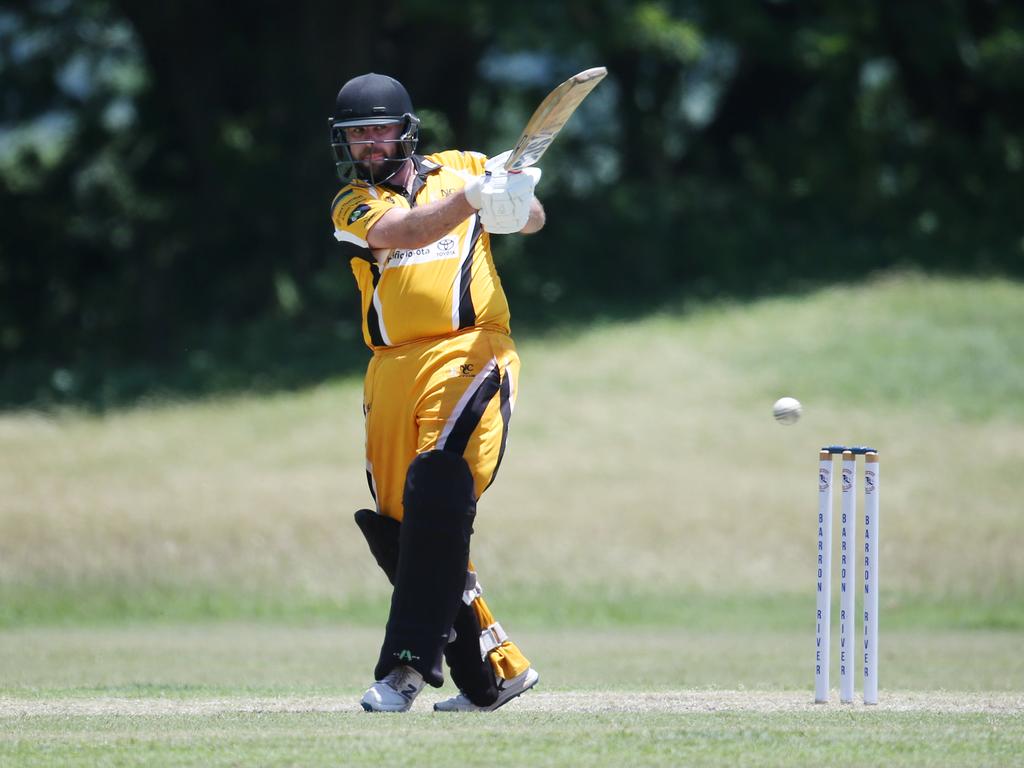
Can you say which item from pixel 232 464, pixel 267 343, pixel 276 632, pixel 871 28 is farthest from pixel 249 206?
pixel 276 632

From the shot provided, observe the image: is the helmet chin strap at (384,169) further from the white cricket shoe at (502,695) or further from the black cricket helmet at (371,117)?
the white cricket shoe at (502,695)

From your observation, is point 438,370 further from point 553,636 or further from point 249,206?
point 249,206

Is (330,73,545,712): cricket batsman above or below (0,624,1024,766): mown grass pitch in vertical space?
above

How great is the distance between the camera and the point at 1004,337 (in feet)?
64.3

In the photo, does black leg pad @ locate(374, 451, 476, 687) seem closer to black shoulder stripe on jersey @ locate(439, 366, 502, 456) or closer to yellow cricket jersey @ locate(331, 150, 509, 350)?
black shoulder stripe on jersey @ locate(439, 366, 502, 456)

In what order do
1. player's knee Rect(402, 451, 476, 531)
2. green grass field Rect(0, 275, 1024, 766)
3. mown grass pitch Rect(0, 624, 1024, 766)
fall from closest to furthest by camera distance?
mown grass pitch Rect(0, 624, 1024, 766) < green grass field Rect(0, 275, 1024, 766) < player's knee Rect(402, 451, 476, 531)

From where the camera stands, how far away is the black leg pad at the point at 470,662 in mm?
5480

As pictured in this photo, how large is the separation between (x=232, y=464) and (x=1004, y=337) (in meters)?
9.13

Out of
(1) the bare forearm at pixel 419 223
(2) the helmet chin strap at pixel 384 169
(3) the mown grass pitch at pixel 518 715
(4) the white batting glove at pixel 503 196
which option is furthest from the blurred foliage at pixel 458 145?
(4) the white batting glove at pixel 503 196

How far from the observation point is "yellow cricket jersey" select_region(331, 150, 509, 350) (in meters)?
5.34

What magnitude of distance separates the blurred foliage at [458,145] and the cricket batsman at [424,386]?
49.6 feet

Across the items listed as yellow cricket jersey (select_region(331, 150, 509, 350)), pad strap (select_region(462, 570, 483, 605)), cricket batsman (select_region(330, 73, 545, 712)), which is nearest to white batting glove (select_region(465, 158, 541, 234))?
cricket batsman (select_region(330, 73, 545, 712))

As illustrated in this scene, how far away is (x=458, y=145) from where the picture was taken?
2180 cm

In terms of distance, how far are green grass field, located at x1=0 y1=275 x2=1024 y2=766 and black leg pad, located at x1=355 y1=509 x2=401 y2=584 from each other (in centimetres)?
51
